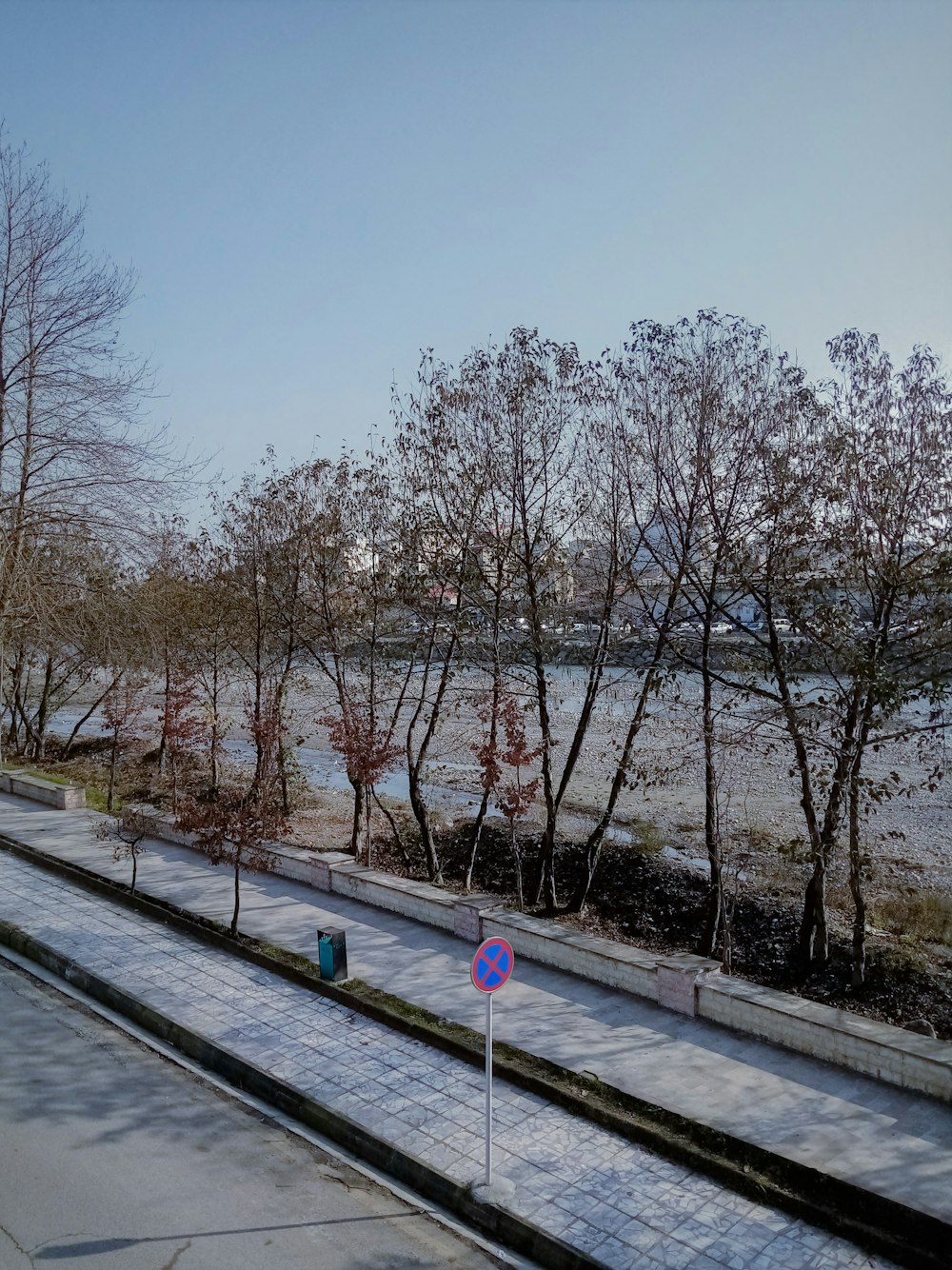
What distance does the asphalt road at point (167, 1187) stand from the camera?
570cm

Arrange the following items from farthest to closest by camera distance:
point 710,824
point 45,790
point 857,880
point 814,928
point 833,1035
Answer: point 45,790
point 814,928
point 710,824
point 857,880
point 833,1035

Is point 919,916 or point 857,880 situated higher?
point 857,880

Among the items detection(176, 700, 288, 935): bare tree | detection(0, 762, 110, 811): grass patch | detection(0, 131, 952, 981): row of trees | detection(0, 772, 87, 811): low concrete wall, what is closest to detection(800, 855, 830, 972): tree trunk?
detection(0, 131, 952, 981): row of trees

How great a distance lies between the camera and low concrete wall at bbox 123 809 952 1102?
7680 mm

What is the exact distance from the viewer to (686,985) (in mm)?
8992

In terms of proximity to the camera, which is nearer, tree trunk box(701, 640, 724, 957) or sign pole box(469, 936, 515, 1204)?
sign pole box(469, 936, 515, 1204)

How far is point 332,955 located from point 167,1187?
133 inches

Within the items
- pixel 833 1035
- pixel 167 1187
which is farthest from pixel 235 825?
pixel 833 1035

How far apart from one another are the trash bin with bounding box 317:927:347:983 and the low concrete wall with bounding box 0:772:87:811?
10457mm

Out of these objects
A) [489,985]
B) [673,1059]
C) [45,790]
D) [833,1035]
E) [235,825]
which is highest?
[235,825]

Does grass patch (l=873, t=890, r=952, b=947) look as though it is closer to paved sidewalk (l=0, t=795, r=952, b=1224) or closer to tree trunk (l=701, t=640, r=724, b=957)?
tree trunk (l=701, t=640, r=724, b=957)

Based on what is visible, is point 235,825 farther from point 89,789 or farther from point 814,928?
point 89,789

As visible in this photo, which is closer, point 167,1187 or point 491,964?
point 167,1187

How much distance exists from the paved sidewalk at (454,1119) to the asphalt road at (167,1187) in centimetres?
52
